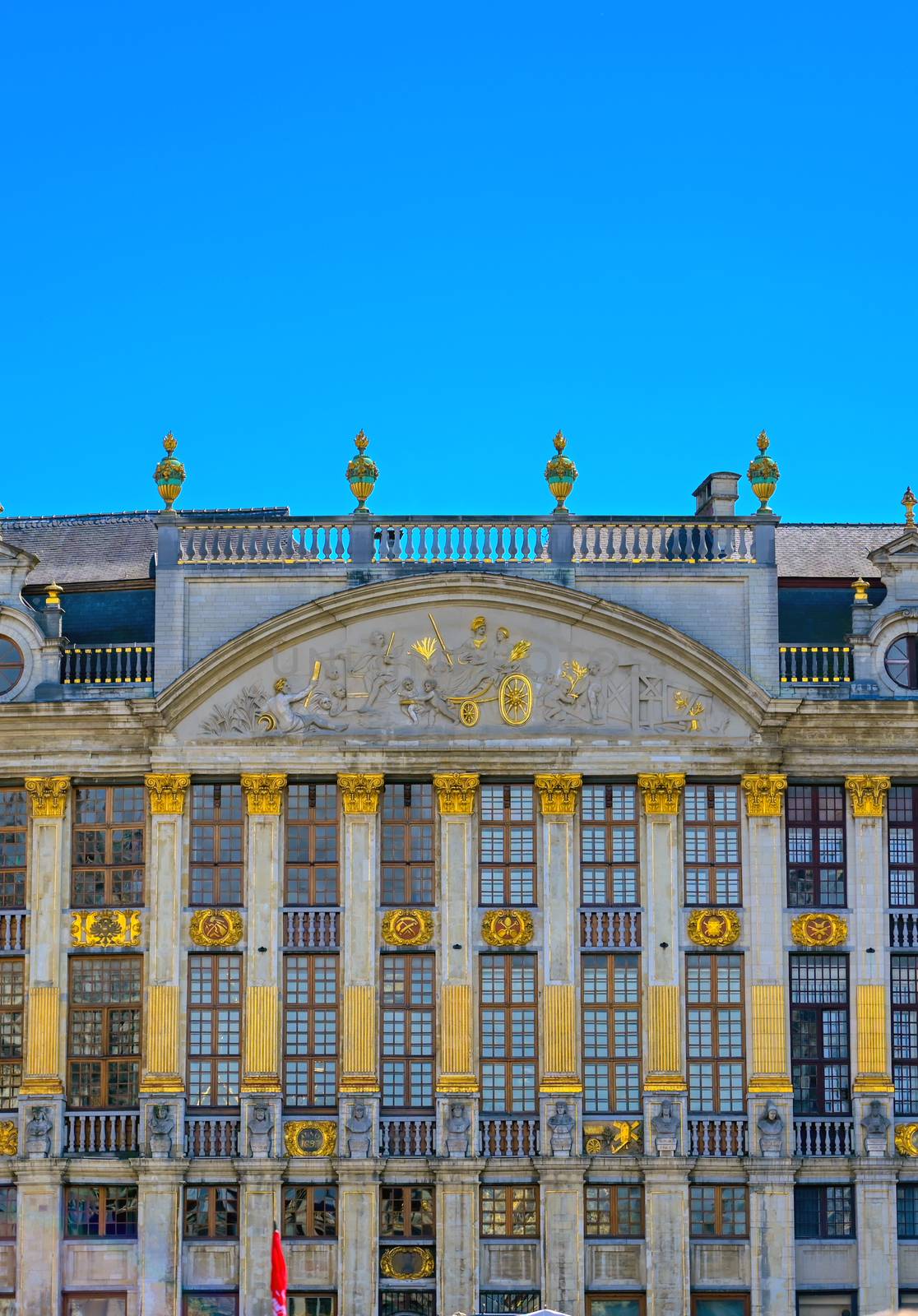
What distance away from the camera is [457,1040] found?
5156cm

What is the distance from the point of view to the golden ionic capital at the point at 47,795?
172 ft

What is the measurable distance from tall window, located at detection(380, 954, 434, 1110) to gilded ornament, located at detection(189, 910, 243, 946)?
2935 mm

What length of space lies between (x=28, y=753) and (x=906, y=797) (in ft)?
56.9

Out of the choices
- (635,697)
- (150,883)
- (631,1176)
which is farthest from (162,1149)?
(635,697)

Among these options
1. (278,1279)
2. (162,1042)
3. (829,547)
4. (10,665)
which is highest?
(829,547)

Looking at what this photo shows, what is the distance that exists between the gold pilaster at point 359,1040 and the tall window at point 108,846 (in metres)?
4.63

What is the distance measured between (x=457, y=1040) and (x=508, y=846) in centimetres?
391

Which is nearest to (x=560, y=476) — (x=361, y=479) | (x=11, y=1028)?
(x=361, y=479)

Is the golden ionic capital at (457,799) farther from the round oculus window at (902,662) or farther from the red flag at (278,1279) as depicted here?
the red flag at (278,1279)

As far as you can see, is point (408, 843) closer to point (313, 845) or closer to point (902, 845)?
point (313, 845)

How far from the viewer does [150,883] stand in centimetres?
5222

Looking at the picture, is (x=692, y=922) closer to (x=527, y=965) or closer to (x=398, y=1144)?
(x=527, y=965)

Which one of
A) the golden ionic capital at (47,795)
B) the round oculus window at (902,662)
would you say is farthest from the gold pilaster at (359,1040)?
the round oculus window at (902,662)

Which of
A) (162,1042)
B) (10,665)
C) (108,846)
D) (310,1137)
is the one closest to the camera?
(310,1137)
